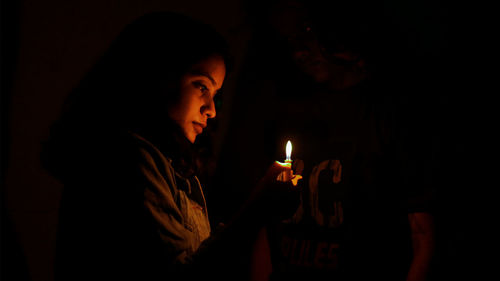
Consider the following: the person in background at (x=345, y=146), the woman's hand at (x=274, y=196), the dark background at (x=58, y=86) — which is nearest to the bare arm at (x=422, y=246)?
the person in background at (x=345, y=146)

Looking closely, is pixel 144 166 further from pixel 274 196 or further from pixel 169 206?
pixel 274 196

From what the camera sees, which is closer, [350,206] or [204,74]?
[204,74]

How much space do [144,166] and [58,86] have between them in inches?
40.8

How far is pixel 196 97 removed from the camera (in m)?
1.27

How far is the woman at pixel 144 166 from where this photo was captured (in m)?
0.93

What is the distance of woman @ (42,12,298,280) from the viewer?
0.93 meters

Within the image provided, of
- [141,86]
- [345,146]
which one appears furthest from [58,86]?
[345,146]

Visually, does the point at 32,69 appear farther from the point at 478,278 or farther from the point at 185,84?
the point at 478,278

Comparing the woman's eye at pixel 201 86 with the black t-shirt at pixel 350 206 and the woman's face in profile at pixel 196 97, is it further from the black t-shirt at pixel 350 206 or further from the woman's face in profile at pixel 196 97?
the black t-shirt at pixel 350 206

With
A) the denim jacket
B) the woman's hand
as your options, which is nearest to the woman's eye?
the denim jacket

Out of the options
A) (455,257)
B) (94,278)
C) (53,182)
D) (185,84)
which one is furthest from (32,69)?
(455,257)

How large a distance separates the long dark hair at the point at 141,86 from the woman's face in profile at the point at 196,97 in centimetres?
2

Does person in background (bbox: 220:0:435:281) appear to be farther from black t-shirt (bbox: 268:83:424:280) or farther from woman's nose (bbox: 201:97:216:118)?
woman's nose (bbox: 201:97:216:118)

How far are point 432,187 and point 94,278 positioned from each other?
1.65 m
